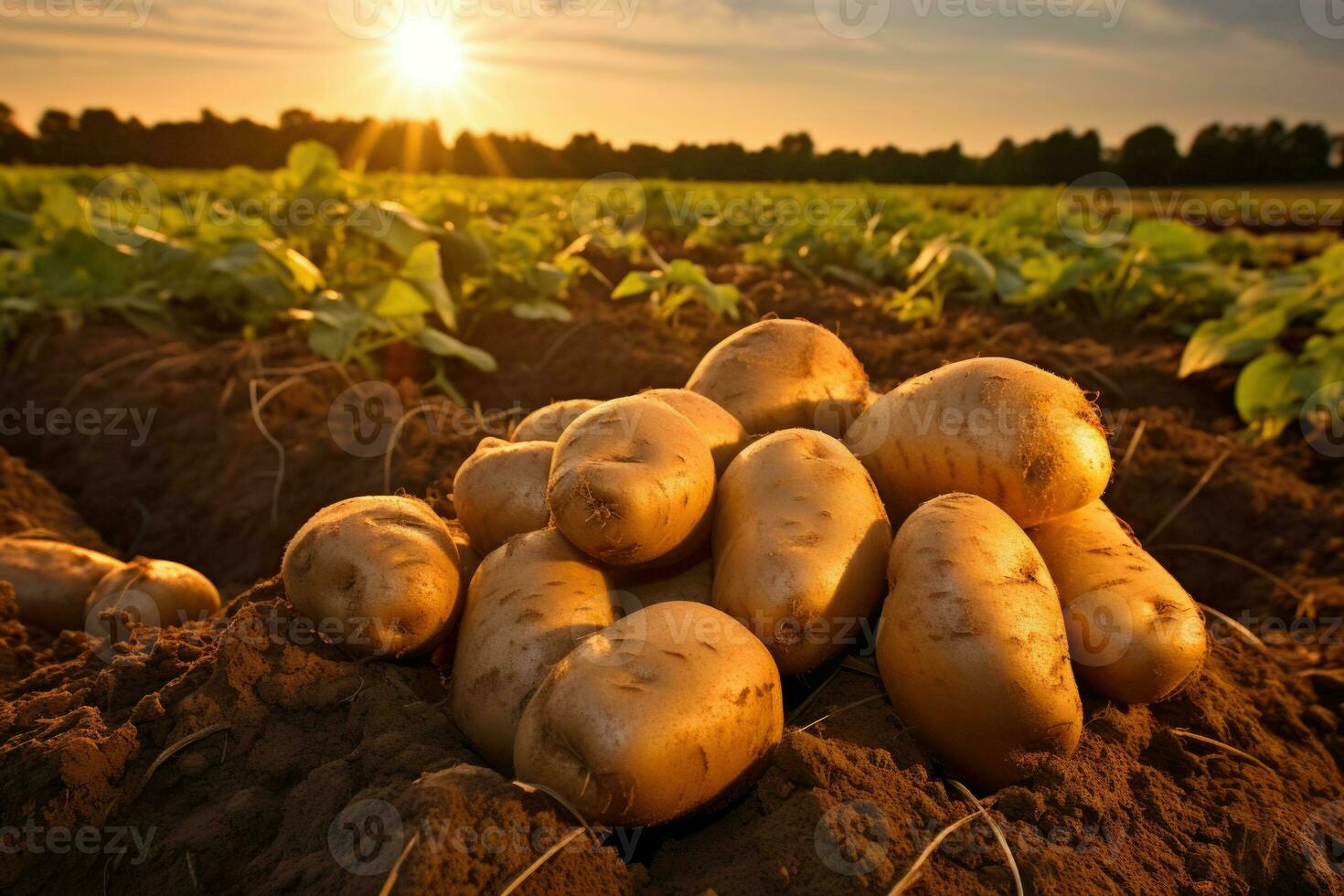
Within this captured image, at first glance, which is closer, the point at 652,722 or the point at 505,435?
the point at 652,722

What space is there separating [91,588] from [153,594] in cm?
42

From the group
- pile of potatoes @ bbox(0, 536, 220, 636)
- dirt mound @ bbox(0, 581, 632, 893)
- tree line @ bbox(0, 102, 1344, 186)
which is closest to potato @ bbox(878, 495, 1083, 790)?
dirt mound @ bbox(0, 581, 632, 893)

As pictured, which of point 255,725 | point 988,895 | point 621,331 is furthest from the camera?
point 621,331

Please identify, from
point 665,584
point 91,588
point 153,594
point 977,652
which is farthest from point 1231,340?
point 91,588

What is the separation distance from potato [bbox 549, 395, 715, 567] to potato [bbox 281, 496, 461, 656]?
0.35 metres

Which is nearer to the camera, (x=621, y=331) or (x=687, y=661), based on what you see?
(x=687, y=661)

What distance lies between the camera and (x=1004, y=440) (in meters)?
2.04

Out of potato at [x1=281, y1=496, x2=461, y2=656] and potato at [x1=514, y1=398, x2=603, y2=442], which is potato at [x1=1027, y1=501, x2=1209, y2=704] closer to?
potato at [x1=514, y1=398, x2=603, y2=442]

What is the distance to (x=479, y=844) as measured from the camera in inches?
53.7

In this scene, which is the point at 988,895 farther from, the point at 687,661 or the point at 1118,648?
the point at 1118,648

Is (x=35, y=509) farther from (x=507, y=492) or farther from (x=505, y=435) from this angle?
(x=507, y=492)

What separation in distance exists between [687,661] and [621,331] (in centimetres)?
394

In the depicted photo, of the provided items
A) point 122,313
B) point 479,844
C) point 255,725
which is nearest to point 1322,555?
point 479,844

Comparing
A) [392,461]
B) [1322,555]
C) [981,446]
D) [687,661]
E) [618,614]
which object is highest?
[981,446]
